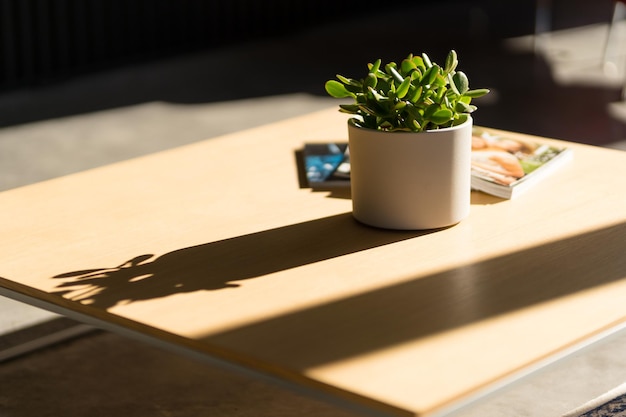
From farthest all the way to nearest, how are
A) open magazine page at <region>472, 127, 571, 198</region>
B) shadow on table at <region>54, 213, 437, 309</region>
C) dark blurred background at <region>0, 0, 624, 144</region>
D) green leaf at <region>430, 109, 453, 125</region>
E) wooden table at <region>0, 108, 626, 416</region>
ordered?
dark blurred background at <region>0, 0, 624, 144</region>
open magazine page at <region>472, 127, 571, 198</region>
green leaf at <region>430, 109, 453, 125</region>
shadow on table at <region>54, 213, 437, 309</region>
wooden table at <region>0, 108, 626, 416</region>

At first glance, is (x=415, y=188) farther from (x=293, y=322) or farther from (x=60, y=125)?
(x=60, y=125)

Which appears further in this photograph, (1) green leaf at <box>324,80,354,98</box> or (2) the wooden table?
(1) green leaf at <box>324,80,354,98</box>

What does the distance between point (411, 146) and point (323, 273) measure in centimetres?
27

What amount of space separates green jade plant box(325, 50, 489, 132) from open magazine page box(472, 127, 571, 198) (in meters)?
0.22

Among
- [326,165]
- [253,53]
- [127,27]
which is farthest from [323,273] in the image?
[253,53]

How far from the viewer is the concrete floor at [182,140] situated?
2033mm

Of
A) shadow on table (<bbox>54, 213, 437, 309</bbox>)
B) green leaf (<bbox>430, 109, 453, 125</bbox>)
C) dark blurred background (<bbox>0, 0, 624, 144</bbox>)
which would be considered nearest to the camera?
shadow on table (<bbox>54, 213, 437, 309</bbox>)

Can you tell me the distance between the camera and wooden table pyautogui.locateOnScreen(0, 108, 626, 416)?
4.22 ft

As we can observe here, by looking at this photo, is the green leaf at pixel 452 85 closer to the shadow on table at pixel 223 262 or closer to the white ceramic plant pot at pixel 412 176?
the white ceramic plant pot at pixel 412 176

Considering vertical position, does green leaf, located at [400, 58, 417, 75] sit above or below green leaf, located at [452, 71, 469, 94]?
above

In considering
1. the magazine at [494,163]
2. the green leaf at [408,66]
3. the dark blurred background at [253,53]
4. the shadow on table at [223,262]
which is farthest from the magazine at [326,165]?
the dark blurred background at [253,53]

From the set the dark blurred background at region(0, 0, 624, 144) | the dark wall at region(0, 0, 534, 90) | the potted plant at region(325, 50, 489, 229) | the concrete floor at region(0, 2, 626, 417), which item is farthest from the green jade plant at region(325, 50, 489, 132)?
the dark wall at region(0, 0, 534, 90)

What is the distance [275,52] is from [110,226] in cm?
380

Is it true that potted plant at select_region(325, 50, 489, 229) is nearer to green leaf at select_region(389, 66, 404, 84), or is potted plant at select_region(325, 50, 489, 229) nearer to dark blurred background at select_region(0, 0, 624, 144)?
green leaf at select_region(389, 66, 404, 84)
